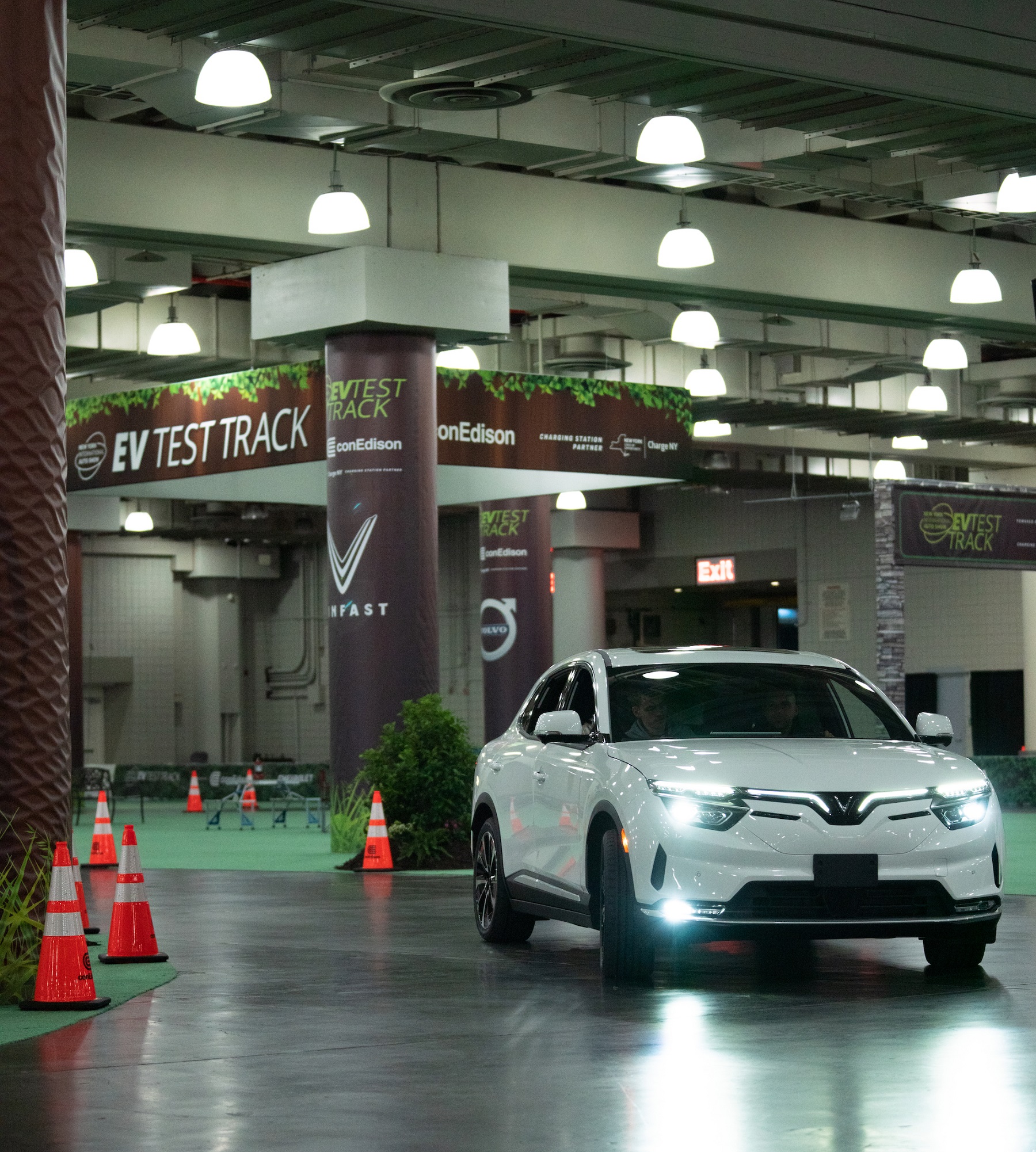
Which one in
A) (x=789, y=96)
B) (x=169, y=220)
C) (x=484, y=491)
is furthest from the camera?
(x=484, y=491)

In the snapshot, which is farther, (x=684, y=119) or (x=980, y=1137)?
(x=684, y=119)

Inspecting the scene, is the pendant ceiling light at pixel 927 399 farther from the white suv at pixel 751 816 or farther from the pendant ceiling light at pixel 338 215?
the white suv at pixel 751 816

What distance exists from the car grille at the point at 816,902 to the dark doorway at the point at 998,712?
35214mm

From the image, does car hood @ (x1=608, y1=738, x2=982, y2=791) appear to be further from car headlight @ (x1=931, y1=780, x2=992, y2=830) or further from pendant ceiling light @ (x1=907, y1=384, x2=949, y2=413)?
pendant ceiling light @ (x1=907, y1=384, x2=949, y2=413)

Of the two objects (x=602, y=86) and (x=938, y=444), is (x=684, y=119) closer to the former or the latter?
(x=602, y=86)

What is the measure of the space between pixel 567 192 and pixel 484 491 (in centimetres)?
627

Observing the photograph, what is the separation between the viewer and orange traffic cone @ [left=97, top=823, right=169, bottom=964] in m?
11.3

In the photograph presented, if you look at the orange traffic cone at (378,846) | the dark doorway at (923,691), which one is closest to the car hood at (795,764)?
the orange traffic cone at (378,846)

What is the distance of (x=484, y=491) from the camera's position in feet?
89.2

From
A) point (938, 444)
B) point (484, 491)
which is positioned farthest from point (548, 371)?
point (938, 444)

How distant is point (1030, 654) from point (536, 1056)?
33.1 metres

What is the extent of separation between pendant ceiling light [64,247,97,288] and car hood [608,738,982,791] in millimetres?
10618

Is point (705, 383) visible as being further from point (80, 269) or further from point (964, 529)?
point (80, 269)

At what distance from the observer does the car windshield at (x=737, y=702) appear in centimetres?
1100
